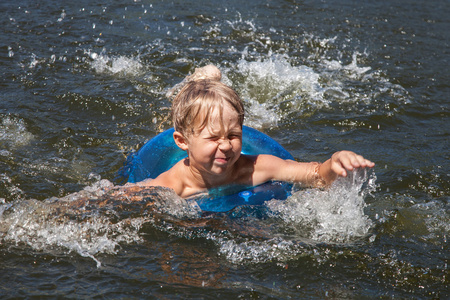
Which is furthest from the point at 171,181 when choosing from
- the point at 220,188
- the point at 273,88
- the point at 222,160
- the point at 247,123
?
the point at 273,88

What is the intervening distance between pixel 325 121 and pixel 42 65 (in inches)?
146

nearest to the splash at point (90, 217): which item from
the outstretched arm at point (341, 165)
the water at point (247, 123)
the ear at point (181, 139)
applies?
the water at point (247, 123)

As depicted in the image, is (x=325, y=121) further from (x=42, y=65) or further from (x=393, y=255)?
(x=42, y=65)

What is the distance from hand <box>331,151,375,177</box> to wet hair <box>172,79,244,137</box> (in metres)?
0.67

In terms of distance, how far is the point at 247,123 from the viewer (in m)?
5.67

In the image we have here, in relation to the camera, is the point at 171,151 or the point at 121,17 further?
the point at 121,17

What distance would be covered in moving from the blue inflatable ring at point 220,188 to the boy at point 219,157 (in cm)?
7

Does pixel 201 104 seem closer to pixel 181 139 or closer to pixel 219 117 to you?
pixel 219 117

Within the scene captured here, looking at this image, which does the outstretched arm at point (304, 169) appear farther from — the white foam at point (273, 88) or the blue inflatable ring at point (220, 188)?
the white foam at point (273, 88)


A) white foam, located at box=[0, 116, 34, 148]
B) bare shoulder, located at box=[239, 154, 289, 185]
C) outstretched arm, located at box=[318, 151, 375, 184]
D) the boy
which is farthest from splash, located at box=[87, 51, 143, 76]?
outstretched arm, located at box=[318, 151, 375, 184]

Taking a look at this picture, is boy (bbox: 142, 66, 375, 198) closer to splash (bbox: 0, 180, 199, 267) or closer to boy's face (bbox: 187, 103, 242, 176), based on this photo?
boy's face (bbox: 187, 103, 242, 176)

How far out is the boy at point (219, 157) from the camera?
333 cm

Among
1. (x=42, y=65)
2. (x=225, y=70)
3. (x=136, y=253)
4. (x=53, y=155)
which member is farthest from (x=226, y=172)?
(x=42, y=65)

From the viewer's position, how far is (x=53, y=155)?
4.84 metres
